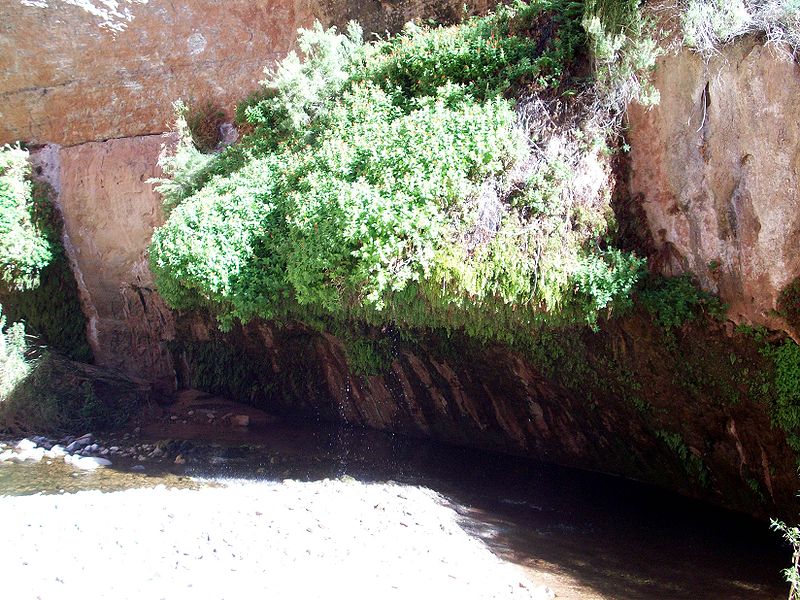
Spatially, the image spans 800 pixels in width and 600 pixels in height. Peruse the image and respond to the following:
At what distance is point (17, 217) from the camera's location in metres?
12.2

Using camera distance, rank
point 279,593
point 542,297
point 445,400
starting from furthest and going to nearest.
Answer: point 445,400 < point 542,297 < point 279,593

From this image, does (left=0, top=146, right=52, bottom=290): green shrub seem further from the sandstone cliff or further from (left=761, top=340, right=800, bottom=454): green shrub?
(left=761, top=340, right=800, bottom=454): green shrub

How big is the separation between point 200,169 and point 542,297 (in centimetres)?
588

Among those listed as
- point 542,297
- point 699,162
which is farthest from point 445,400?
point 699,162

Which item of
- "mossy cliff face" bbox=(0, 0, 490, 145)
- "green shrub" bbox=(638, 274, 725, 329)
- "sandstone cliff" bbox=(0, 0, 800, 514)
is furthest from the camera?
"mossy cliff face" bbox=(0, 0, 490, 145)

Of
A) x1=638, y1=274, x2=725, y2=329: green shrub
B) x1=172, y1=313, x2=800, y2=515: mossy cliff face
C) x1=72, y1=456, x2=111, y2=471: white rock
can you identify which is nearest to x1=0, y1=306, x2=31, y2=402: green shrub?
x1=72, y1=456, x2=111, y2=471: white rock

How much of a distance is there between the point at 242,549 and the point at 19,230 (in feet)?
30.7

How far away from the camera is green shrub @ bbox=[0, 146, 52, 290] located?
11984 millimetres

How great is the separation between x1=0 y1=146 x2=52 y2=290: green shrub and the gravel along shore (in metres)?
6.26

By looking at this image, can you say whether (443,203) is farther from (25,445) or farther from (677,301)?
(25,445)

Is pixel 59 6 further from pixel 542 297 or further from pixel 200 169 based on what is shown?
pixel 542 297

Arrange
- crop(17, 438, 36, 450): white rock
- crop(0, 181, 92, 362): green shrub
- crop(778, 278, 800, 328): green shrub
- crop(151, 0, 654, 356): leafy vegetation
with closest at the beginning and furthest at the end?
crop(778, 278, 800, 328): green shrub
crop(151, 0, 654, 356): leafy vegetation
crop(17, 438, 36, 450): white rock
crop(0, 181, 92, 362): green shrub

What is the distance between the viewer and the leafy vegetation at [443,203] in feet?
22.9

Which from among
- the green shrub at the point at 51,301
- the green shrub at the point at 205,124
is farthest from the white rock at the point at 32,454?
the green shrub at the point at 205,124
